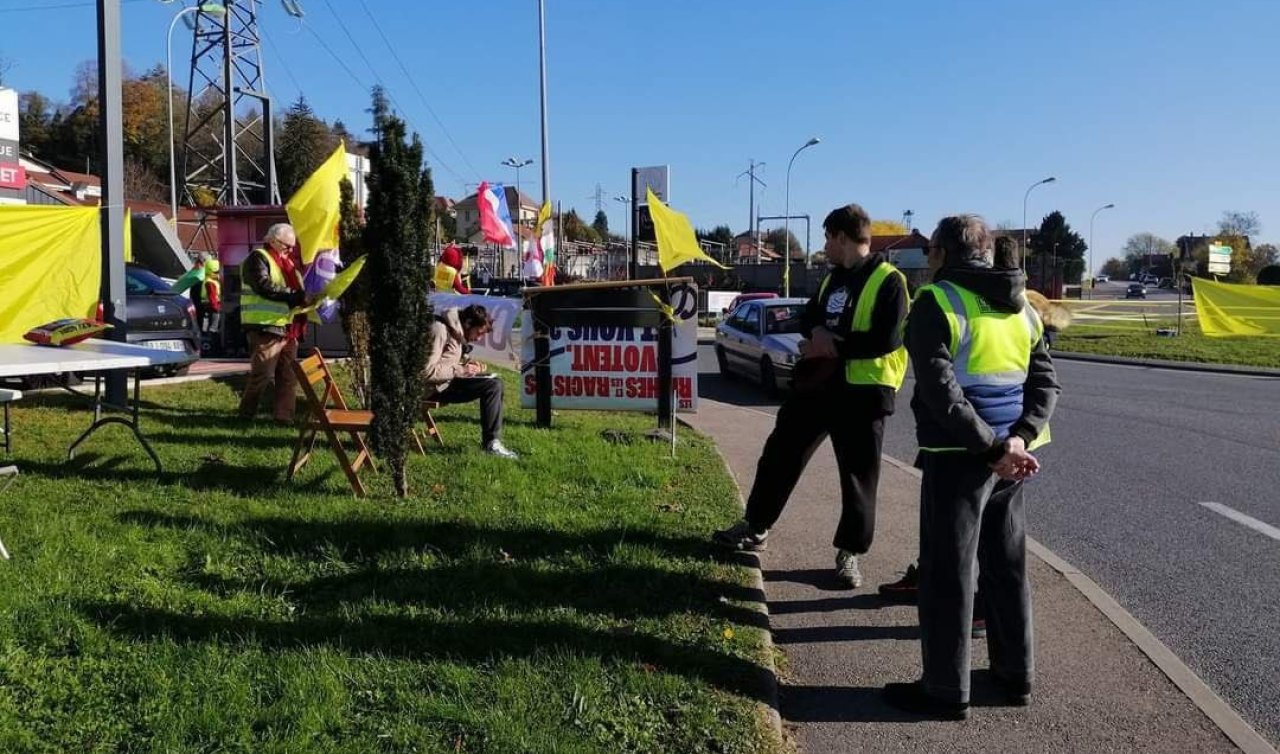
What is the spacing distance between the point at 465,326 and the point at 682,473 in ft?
7.85

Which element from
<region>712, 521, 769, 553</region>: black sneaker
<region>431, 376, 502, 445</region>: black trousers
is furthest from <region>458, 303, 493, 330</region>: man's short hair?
<region>712, 521, 769, 553</region>: black sneaker

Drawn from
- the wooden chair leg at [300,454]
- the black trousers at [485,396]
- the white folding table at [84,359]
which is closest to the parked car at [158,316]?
the white folding table at [84,359]

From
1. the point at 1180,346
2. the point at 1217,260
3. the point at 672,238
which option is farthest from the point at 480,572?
the point at 1217,260

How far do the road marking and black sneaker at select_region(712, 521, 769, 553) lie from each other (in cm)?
382

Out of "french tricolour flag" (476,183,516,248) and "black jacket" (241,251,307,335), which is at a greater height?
"french tricolour flag" (476,183,516,248)

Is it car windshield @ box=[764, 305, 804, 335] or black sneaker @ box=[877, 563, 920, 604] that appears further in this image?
car windshield @ box=[764, 305, 804, 335]

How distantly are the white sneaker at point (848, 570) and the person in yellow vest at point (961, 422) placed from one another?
1373mm

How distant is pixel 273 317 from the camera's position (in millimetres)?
8156

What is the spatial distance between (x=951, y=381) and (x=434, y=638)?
90.6 inches

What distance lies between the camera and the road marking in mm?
6570

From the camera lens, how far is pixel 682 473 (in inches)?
294

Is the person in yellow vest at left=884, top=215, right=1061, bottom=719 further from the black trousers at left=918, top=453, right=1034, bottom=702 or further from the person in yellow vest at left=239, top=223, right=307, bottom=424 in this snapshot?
the person in yellow vest at left=239, top=223, right=307, bottom=424

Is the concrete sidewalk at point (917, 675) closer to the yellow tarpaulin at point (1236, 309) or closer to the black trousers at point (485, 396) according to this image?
the black trousers at point (485, 396)

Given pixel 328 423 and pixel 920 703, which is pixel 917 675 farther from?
pixel 328 423
